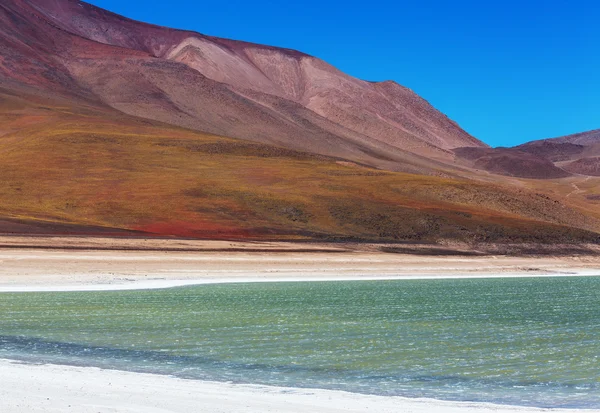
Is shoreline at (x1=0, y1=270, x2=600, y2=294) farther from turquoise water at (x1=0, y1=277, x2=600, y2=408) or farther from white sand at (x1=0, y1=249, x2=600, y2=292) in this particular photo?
turquoise water at (x1=0, y1=277, x2=600, y2=408)

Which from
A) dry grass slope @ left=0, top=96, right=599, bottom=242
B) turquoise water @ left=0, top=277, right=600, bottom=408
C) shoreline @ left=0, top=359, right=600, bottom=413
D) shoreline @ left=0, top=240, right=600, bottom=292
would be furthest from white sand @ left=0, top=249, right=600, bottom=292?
shoreline @ left=0, top=359, right=600, bottom=413

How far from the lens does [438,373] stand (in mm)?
20453

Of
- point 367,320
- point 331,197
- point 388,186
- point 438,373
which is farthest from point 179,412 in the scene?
point 388,186

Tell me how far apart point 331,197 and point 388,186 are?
16.2 m

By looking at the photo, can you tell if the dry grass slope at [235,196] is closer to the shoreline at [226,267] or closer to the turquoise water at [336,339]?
the shoreline at [226,267]

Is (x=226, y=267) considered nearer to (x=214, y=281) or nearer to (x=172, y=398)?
(x=214, y=281)

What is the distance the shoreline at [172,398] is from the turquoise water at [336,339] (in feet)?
3.20

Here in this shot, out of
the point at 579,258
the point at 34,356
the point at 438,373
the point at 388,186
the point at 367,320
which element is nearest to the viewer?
the point at 438,373

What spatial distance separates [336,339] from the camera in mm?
26203

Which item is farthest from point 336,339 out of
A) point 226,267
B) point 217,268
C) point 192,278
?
point 226,267

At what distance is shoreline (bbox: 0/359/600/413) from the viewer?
15.3 meters

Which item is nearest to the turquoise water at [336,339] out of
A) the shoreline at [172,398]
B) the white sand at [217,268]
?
the shoreline at [172,398]

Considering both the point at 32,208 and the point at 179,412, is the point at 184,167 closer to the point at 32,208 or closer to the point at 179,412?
the point at 32,208

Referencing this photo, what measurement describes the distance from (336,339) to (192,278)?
83.9ft
